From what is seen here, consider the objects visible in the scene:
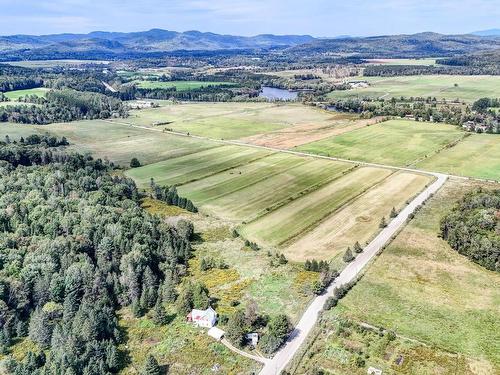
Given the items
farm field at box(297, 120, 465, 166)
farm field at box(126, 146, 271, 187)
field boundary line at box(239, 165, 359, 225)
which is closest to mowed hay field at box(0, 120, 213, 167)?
farm field at box(126, 146, 271, 187)

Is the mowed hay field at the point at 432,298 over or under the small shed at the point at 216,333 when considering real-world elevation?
over

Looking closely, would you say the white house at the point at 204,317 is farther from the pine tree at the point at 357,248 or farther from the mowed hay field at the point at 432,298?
the pine tree at the point at 357,248

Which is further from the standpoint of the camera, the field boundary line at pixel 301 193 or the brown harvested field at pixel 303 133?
the brown harvested field at pixel 303 133

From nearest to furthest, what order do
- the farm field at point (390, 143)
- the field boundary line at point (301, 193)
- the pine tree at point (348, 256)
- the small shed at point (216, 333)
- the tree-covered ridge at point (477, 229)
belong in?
the small shed at point (216, 333)
the tree-covered ridge at point (477, 229)
the pine tree at point (348, 256)
the field boundary line at point (301, 193)
the farm field at point (390, 143)

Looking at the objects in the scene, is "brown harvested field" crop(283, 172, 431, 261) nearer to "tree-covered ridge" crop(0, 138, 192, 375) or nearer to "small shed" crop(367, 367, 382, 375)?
"tree-covered ridge" crop(0, 138, 192, 375)

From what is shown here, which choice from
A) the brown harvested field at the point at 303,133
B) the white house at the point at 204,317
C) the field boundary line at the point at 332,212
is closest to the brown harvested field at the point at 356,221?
the field boundary line at the point at 332,212

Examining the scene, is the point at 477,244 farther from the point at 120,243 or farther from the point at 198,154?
the point at 198,154

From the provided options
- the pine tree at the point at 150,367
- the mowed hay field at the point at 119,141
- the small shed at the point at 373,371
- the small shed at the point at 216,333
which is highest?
the mowed hay field at the point at 119,141

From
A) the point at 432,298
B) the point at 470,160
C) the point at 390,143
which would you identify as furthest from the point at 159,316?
the point at 390,143
